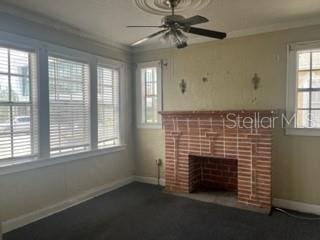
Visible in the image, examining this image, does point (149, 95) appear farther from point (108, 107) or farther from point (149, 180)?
point (149, 180)

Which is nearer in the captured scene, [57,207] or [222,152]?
[57,207]

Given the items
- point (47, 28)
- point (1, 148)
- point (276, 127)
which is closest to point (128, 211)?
point (1, 148)

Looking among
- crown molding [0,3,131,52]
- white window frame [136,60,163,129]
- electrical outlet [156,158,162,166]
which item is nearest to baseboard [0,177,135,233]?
electrical outlet [156,158,162,166]

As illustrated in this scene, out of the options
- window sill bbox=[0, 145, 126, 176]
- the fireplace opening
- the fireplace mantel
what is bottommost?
the fireplace opening

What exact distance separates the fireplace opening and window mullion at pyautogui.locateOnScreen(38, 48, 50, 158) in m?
2.26

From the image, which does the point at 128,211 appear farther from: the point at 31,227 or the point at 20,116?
the point at 20,116

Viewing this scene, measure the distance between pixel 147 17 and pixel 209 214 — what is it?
9.01 feet

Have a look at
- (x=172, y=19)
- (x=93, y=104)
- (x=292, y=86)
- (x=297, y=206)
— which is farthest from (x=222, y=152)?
(x=172, y=19)

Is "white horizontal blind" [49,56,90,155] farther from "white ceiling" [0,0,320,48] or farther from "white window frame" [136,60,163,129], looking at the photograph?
"white window frame" [136,60,163,129]

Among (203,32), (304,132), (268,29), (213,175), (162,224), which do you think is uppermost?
(268,29)

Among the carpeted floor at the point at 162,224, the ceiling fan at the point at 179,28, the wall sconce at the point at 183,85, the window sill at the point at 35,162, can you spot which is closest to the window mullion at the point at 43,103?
the window sill at the point at 35,162

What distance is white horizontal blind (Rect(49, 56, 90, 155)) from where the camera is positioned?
11.5ft

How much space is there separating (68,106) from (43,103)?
42 cm

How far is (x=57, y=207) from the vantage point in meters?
3.54
